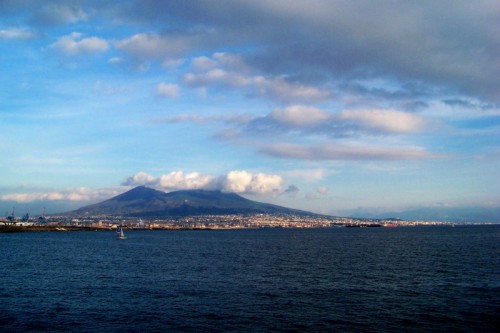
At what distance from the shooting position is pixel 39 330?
107ft

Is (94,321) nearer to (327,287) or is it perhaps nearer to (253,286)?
(253,286)

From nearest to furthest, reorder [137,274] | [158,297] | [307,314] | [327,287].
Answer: [307,314], [158,297], [327,287], [137,274]

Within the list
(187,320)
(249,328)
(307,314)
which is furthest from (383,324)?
(187,320)

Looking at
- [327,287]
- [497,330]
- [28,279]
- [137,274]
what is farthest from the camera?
[137,274]

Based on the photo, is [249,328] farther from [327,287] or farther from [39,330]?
[327,287]

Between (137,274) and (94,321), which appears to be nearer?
(94,321)

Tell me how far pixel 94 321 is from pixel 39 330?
414 cm

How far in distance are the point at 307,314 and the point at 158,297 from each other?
16511 millimetres

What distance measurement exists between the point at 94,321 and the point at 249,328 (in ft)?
42.8

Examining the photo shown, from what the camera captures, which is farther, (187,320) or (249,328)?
(187,320)

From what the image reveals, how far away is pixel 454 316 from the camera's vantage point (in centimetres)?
3588

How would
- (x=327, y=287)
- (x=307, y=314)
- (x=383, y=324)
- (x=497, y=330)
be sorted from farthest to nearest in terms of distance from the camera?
(x=327, y=287), (x=307, y=314), (x=383, y=324), (x=497, y=330)

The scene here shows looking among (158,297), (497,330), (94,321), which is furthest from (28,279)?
(497,330)

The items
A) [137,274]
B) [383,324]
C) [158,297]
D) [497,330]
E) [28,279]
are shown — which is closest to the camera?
[497,330]
